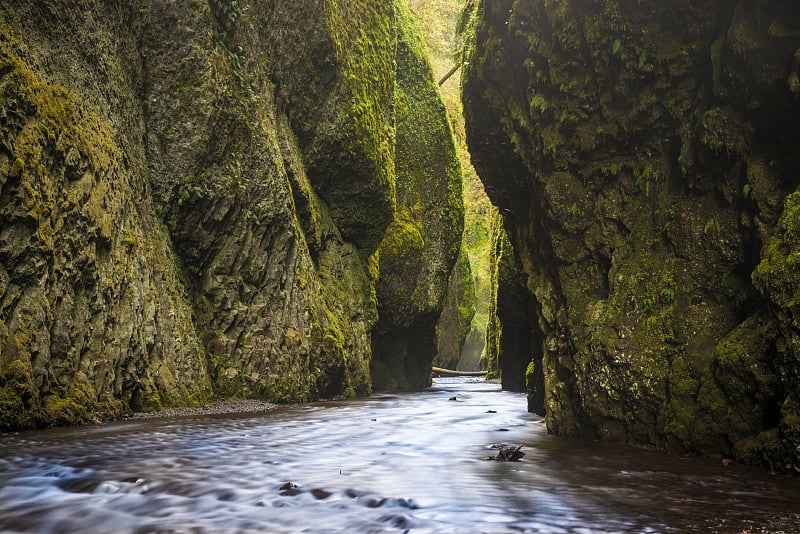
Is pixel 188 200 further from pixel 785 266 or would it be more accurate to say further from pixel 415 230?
pixel 415 230

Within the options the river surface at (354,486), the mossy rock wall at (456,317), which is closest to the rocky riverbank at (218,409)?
the river surface at (354,486)

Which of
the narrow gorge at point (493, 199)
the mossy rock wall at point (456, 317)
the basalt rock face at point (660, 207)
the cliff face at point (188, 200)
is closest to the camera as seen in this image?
the basalt rock face at point (660, 207)

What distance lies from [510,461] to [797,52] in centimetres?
489

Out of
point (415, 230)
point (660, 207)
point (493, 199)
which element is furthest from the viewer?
point (415, 230)

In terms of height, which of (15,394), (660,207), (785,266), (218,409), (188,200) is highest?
(188,200)

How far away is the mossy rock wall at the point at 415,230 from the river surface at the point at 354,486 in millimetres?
13700

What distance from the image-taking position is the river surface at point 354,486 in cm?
428

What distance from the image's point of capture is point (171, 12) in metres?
12.6

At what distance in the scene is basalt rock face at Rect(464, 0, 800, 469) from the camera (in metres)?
6.43

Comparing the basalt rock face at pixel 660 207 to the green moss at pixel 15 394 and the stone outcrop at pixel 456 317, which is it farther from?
the stone outcrop at pixel 456 317

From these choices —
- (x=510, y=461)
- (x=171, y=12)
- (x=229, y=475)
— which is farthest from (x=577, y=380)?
(x=171, y=12)

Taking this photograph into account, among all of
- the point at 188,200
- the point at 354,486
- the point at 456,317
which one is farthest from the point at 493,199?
the point at 456,317

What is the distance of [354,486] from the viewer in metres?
5.48

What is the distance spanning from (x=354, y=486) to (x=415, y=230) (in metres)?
17.9
